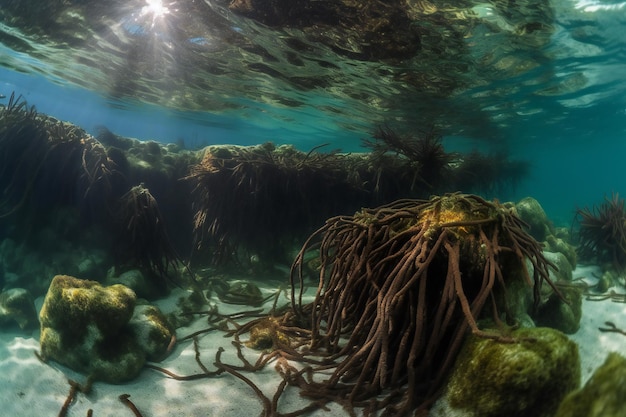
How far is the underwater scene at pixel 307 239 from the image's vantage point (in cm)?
278

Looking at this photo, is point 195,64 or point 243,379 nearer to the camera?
point 243,379

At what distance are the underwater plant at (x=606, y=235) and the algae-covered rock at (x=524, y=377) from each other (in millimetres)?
7156

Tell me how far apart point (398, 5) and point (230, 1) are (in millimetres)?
4095

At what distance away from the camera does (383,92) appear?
15.6 m

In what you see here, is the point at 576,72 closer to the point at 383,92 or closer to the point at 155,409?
the point at 383,92

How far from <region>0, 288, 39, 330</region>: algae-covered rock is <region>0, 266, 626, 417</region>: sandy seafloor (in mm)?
487

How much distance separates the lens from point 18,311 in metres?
4.90

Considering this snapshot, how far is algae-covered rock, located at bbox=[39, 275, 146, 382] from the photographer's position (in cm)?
359

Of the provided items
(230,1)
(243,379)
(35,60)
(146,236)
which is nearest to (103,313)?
(243,379)

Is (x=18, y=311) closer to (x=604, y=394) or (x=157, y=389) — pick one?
(x=157, y=389)

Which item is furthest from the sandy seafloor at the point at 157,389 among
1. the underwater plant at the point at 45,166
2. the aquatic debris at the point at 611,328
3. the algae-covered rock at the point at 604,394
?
the underwater plant at the point at 45,166

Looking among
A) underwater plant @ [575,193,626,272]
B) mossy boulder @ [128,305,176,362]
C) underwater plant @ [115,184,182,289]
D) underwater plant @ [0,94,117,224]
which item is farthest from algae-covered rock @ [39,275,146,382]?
underwater plant @ [575,193,626,272]

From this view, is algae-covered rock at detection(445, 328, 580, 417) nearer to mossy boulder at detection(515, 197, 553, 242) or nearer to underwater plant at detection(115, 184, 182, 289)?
underwater plant at detection(115, 184, 182, 289)

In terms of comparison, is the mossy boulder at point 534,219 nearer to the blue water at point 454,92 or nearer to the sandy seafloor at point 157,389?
the blue water at point 454,92
